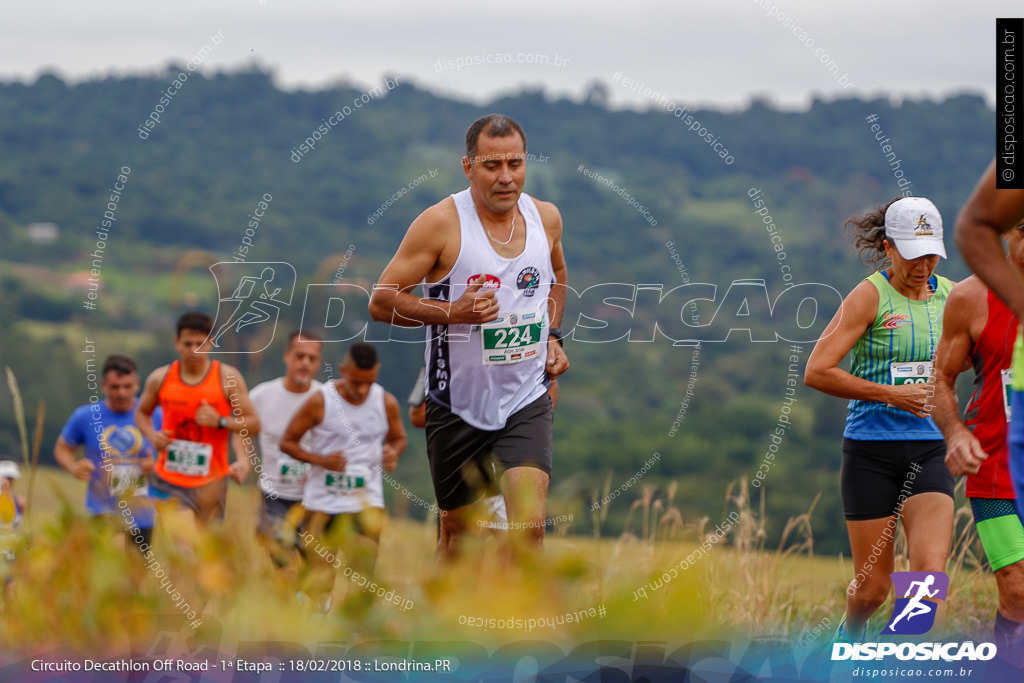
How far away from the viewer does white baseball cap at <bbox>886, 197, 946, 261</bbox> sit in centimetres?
453

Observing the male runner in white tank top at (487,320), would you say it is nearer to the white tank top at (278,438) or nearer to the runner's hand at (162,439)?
the runner's hand at (162,439)

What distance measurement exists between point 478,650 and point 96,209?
45.8m

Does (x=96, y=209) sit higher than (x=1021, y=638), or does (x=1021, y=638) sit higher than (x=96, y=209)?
(x=96, y=209)

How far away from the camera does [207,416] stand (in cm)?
646

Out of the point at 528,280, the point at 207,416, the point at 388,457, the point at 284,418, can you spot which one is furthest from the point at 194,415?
the point at 528,280

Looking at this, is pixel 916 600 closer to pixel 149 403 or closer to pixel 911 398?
pixel 911 398

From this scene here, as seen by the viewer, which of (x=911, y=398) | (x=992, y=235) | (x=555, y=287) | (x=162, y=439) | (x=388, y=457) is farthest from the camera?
(x=388, y=457)

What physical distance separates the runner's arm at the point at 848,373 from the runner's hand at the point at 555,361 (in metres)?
0.98

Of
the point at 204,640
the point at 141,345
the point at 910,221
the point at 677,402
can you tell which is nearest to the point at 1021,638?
the point at 910,221

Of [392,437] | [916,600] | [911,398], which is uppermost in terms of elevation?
[911,398]

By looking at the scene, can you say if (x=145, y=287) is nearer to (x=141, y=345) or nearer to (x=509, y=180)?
(x=141, y=345)

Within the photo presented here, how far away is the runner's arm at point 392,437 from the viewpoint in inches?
279

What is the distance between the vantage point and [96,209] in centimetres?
4434

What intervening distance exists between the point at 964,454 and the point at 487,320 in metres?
1.73
